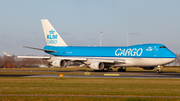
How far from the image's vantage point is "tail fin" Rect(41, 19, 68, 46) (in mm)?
65938

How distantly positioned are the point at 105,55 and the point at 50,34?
53.0ft

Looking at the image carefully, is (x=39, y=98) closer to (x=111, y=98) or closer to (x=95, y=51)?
(x=111, y=98)

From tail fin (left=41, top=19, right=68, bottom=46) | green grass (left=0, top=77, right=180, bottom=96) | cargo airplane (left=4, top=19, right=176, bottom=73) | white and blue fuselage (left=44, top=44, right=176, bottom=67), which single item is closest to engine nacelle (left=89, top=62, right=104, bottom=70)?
cargo airplane (left=4, top=19, right=176, bottom=73)

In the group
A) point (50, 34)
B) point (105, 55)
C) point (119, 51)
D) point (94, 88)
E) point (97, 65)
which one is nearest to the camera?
point (94, 88)

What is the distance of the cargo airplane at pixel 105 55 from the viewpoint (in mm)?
53062

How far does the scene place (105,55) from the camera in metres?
58.7

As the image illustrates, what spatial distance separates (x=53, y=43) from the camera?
66062 millimetres

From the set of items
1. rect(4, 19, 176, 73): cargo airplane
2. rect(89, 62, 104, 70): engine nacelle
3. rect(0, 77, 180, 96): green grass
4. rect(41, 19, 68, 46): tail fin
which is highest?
rect(41, 19, 68, 46): tail fin

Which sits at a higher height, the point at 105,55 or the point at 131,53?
the point at 131,53

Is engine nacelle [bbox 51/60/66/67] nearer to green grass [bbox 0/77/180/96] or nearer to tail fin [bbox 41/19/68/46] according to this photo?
tail fin [bbox 41/19/68/46]

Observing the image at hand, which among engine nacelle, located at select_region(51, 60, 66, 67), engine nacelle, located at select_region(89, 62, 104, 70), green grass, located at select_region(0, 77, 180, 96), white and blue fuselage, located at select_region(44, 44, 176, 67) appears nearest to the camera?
green grass, located at select_region(0, 77, 180, 96)

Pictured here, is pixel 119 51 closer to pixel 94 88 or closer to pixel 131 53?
pixel 131 53

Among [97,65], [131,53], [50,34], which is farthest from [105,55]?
[50,34]

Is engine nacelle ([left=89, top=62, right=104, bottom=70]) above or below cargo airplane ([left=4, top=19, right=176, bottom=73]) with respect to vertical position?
below
